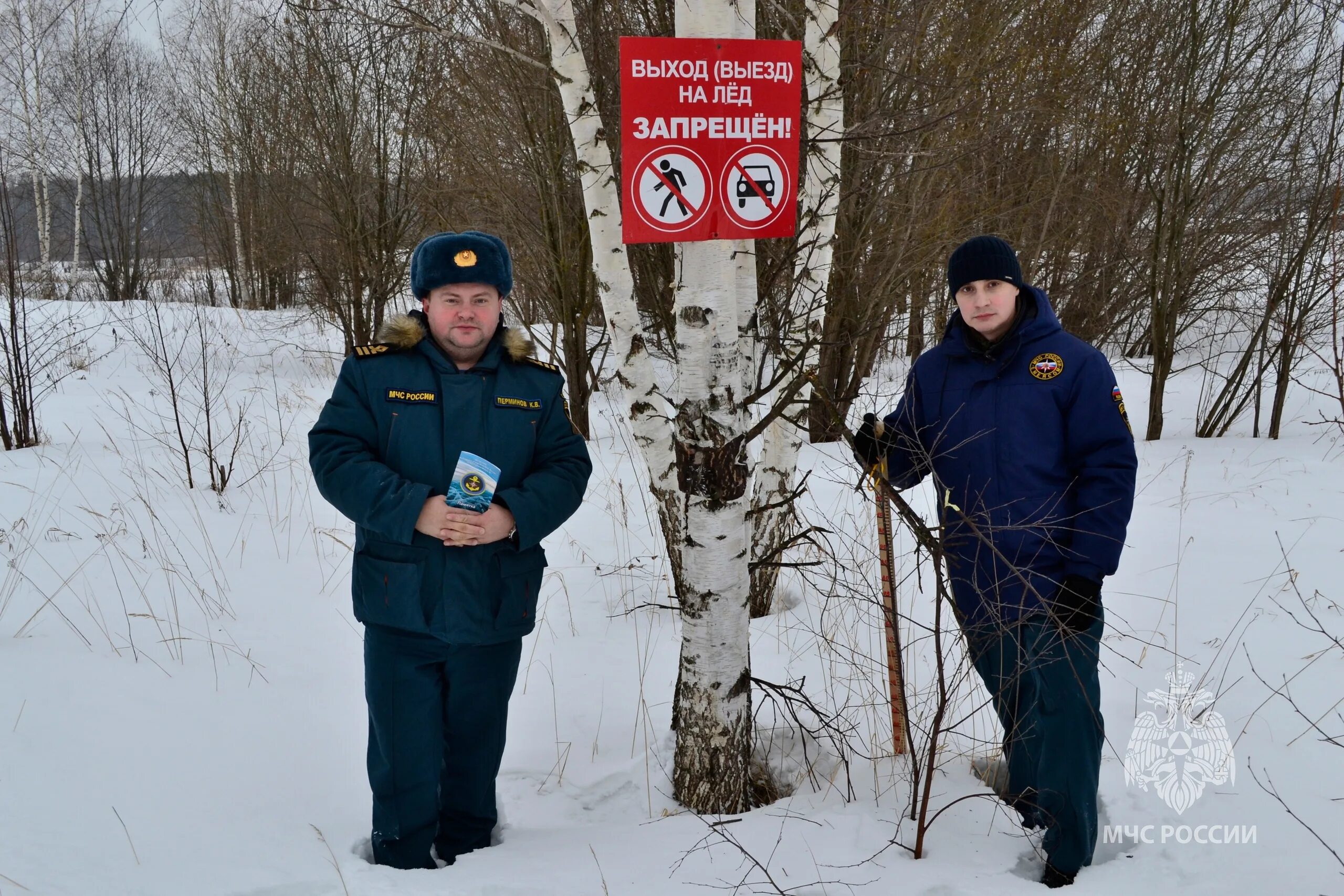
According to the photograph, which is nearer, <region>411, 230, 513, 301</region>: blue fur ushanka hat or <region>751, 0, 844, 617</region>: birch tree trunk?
<region>411, 230, 513, 301</region>: blue fur ushanka hat

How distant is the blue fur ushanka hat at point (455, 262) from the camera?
2336 millimetres

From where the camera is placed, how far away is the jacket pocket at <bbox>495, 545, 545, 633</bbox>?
2.41m

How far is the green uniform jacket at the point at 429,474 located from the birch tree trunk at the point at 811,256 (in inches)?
38.5

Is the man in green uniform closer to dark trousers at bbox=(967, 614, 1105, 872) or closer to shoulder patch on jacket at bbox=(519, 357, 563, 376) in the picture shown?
shoulder patch on jacket at bbox=(519, 357, 563, 376)

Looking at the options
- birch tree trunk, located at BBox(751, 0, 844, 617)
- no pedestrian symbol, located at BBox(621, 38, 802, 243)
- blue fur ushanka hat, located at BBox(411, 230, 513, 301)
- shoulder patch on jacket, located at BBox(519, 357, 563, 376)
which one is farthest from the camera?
birch tree trunk, located at BBox(751, 0, 844, 617)

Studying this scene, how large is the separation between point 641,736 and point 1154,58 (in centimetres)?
986

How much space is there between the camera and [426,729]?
2.38 m

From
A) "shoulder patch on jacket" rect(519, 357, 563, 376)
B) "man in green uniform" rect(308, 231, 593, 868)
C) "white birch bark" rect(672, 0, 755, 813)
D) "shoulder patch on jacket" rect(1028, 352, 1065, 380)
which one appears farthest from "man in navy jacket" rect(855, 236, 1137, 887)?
"man in green uniform" rect(308, 231, 593, 868)

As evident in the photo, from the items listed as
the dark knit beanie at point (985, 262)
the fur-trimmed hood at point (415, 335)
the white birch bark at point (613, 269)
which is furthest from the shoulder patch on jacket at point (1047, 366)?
the fur-trimmed hood at point (415, 335)

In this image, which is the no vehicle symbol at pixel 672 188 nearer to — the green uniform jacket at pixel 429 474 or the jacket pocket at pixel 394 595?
the green uniform jacket at pixel 429 474

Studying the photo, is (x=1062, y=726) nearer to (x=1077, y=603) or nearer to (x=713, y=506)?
(x=1077, y=603)

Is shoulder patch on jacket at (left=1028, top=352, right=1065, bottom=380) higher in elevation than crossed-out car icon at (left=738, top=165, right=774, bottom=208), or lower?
lower

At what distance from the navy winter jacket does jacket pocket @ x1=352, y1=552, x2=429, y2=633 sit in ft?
4.51

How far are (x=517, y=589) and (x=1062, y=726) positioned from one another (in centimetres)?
A: 155
